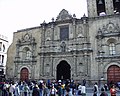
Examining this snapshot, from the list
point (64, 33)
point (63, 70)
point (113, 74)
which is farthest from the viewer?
point (63, 70)

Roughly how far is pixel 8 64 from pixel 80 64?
11.7 meters

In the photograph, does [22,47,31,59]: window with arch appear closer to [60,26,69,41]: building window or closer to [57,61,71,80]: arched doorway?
[57,61,71,80]: arched doorway

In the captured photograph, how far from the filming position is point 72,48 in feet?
75.6

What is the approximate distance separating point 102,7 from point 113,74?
29.4 feet

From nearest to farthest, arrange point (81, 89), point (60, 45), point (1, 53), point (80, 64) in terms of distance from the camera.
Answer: point (81, 89)
point (80, 64)
point (60, 45)
point (1, 53)

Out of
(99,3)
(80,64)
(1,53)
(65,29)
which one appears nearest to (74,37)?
(65,29)

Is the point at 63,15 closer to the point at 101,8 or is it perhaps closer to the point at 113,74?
the point at 101,8

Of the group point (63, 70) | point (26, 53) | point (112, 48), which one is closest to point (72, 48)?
point (63, 70)

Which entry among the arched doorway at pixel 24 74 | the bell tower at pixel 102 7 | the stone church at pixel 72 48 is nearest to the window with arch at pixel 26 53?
the stone church at pixel 72 48

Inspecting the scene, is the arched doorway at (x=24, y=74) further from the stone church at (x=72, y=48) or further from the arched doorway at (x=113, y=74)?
the arched doorway at (x=113, y=74)

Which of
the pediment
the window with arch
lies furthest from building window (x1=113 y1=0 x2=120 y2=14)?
the window with arch

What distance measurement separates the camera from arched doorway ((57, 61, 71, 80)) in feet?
79.8

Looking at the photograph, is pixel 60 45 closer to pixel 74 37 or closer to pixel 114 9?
pixel 74 37

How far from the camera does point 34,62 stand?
25328 mm
